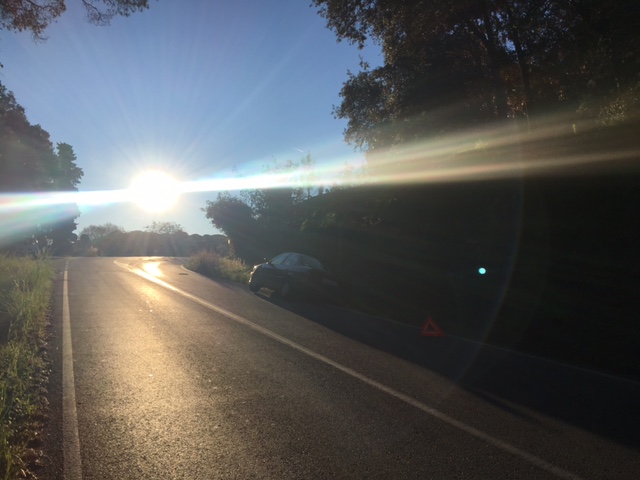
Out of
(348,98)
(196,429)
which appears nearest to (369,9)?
(348,98)

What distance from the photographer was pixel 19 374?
22.4 ft

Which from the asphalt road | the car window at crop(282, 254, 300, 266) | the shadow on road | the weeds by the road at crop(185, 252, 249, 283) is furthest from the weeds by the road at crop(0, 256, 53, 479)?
the weeds by the road at crop(185, 252, 249, 283)

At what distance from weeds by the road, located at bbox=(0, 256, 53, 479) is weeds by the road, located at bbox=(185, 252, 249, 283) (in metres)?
12.5

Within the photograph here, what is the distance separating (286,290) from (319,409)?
11339 mm

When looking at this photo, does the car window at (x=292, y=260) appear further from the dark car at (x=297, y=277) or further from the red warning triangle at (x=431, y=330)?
Answer: the red warning triangle at (x=431, y=330)

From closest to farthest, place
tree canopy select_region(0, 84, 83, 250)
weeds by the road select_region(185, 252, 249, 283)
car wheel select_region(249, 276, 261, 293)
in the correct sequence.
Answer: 1. car wheel select_region(249, 276, 261, 293)
2. tree canopy select_region(0, 84, 83, 250)
3. weeds by the road select_region(185, 252, 249, 283)

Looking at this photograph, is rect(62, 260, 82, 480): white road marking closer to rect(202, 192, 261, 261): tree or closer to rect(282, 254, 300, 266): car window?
rect(282, 254, 300, 266): car window

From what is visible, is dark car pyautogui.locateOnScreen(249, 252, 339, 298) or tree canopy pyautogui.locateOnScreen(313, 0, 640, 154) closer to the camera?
tree canopy pyautogui.locateOnScreen(313, 0, 640, 154)

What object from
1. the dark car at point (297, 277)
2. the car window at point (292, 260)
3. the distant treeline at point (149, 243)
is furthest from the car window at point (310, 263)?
the distant treeline at point (149, 243)

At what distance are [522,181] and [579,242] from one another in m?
2.19

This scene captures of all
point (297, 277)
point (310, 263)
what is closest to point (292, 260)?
point (310, 263)

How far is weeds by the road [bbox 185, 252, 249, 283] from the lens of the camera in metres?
26.3

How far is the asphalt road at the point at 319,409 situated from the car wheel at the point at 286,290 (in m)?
6.16

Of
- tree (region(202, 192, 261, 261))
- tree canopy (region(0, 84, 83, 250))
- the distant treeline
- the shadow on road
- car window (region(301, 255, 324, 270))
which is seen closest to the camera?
the shadow on road
